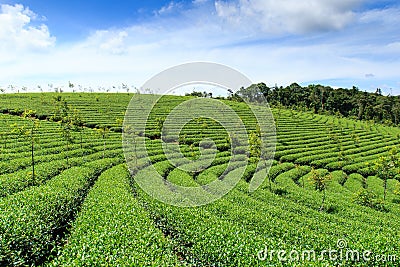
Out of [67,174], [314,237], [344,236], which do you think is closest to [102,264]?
[314,237]

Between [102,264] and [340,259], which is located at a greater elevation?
[102,264]

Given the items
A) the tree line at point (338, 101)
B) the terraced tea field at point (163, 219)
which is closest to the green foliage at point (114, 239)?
the terraced tea field at point (163, 219)

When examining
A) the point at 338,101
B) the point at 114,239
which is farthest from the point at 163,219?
the point at 338,101

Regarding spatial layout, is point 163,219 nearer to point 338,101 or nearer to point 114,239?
point 114,239

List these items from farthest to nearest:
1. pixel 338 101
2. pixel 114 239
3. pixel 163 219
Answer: pixel 338 101 < pixel 163 219 < pixel 114 239

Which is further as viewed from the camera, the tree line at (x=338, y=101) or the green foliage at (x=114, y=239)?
the tree line at (x=338, y=101)

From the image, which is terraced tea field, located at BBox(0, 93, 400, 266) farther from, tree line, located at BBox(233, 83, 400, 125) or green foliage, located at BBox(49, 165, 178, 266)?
tree line, located at BBox(233, 83, 400, 125)

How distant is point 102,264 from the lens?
7.89m

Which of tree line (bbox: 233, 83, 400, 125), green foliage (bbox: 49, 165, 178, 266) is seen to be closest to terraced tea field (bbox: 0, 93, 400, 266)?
green foliage (bbox: 49, 165, 178, 266)

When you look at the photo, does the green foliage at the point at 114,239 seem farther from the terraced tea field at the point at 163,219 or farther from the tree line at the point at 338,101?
the tree line at the point at 338,101

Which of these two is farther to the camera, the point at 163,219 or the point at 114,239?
the point at 163,219

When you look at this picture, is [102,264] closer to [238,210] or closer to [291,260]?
[291,260]

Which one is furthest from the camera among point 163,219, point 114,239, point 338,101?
point 338,101

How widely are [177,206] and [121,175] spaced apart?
8.41 m
